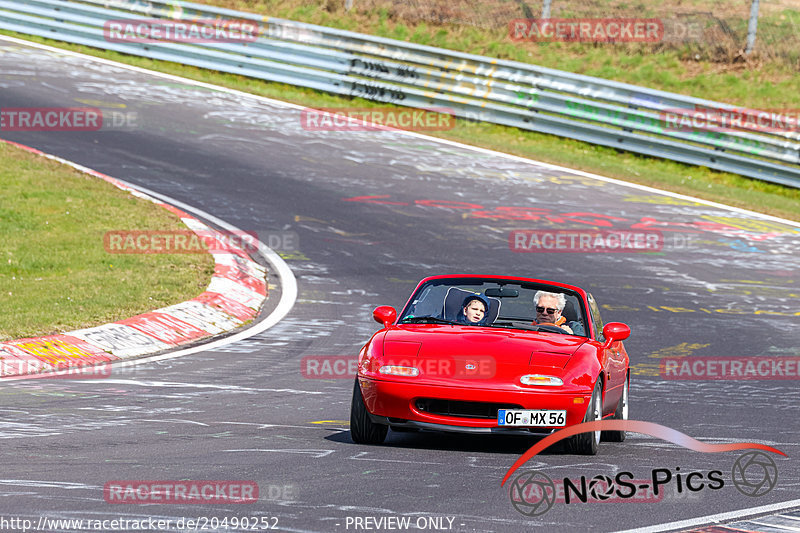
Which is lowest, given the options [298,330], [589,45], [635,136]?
[298,330]

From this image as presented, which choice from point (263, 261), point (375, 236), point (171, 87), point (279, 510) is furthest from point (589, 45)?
point (279, 510)

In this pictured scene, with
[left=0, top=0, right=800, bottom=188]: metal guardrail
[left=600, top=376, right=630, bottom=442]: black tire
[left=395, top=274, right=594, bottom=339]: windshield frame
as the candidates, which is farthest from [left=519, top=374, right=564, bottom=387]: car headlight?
[left=0, top=0, right=800, bottom=188]: metal guardrail

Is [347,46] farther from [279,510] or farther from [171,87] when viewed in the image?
[279,510]

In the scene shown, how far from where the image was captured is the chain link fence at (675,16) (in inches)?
1006

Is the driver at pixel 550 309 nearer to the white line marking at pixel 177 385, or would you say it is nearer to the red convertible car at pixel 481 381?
the red convertible car at pixel 481 381

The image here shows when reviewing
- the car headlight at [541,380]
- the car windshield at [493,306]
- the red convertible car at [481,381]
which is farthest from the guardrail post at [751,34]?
the car headlight at [541,380]

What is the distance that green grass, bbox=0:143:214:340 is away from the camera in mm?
11805

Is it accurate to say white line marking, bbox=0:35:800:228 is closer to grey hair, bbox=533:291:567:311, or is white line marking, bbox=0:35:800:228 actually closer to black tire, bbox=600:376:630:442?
black tire, bbox=600:376:630:442

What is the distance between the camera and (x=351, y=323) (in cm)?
1273

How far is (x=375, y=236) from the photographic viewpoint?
54.6 ft

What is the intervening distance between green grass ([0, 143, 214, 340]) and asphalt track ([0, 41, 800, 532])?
1197mm

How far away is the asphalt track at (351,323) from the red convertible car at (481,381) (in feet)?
0.73

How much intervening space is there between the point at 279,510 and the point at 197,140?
16070mm

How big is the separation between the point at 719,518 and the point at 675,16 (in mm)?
23081
